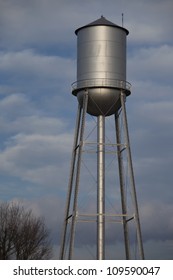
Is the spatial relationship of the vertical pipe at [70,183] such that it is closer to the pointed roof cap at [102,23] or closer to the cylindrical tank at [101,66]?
the cylindrical tank at [101,66]

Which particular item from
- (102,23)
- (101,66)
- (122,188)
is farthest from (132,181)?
(102,23)

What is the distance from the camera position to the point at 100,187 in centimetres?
4669

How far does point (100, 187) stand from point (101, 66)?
26.3 ft

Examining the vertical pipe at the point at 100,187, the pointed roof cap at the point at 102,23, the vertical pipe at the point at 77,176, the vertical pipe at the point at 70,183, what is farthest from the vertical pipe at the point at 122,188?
the pointed roof cap at the point at 102,23

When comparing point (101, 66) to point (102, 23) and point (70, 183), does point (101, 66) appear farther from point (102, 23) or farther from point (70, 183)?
point (70, 183)

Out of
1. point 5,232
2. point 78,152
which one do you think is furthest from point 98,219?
point 5,232

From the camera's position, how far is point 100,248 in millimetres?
45875

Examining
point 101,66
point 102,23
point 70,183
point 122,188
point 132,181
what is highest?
point 102,23

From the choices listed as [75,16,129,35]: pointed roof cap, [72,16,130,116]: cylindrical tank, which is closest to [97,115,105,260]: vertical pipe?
[72,16,130,116]: cylindrical tank

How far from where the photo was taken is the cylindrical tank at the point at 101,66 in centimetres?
4731

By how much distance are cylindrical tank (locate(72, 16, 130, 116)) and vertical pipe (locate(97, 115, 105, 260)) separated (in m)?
1.18
